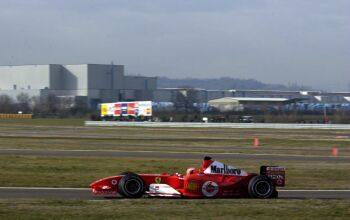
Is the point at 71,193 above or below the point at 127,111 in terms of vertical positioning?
below

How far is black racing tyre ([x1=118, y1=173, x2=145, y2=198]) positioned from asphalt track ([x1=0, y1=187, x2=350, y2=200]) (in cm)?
87

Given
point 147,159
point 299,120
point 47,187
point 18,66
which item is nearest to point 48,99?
point 18,66

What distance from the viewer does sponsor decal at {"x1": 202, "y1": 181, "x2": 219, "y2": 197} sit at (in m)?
18.5

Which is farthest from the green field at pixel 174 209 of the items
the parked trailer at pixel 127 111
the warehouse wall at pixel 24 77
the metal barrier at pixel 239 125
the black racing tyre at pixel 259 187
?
the warehouse wall at pixel 24 77

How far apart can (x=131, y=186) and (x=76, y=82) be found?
15183 centimetres

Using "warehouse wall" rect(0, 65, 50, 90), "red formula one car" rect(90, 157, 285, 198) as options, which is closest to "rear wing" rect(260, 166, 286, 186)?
"red formula one car" rect(90, 157, 285, 198)

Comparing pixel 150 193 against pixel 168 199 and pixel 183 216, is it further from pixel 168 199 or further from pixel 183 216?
pixel 183 216

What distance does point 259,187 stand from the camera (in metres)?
18.8

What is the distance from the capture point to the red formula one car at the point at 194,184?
59.7ft

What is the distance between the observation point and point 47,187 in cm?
2202

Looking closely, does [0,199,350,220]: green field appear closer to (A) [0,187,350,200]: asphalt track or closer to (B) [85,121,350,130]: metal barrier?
(A) [0,187,350,200]: asphalt track

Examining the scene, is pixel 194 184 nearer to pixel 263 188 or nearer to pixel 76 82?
pixel 263 188

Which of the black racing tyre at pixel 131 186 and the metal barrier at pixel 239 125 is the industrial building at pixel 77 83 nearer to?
the metal barrier at pixel 239 125

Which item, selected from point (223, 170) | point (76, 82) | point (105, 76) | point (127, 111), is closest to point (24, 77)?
point (76, 82)
